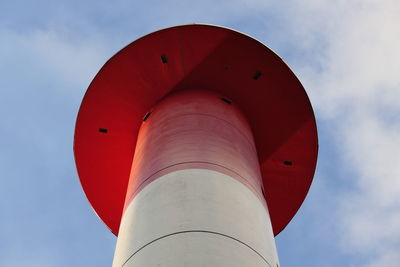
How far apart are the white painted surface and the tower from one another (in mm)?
27

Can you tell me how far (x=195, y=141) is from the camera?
1002 centimetres

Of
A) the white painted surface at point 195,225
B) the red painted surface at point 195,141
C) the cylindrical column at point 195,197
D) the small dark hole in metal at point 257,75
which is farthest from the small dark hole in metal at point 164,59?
the white painted surface at point 195,225

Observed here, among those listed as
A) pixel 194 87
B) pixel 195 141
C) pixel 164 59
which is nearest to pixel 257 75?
pixel 194 87

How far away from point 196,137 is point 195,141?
0.18 meters

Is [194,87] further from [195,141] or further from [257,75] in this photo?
[195,141]

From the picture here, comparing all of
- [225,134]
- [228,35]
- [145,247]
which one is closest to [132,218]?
[145,247]

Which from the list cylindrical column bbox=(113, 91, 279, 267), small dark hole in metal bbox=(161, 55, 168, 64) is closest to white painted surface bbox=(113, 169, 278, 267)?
cylindrical column bbox=(113, 91, 279, 267)

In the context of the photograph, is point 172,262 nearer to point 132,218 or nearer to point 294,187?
point 132,218

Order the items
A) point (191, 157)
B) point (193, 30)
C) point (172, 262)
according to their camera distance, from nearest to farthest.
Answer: point (172, 262) → point (191, 157) → point (193, 30)

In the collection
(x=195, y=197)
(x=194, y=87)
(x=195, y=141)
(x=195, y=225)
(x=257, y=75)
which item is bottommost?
(x=195, y=225)

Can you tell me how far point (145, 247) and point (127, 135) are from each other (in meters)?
5.14

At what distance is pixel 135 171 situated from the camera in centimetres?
1038

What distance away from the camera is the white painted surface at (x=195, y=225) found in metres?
7.46

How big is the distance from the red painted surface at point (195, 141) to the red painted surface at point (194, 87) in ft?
1.62
